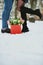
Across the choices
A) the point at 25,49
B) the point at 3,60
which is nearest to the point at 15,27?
the point at 25,49

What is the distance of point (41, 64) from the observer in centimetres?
134

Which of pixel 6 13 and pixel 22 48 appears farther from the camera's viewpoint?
pixel 6 13

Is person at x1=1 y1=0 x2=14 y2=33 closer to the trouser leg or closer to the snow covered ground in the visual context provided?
the trouser leg

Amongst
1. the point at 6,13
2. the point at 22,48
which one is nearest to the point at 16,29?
the point at 6,13

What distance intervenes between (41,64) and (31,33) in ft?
2.42

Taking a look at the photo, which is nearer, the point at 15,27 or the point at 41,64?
the point at 41,64

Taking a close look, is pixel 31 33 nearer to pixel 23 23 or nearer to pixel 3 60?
pixel 23 23

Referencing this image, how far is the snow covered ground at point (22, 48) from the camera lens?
1.40m

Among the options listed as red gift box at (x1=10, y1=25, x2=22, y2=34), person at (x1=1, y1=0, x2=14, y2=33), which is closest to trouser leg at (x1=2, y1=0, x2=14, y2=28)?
person at (x1=1, y1=0, x2=14, y2=33)

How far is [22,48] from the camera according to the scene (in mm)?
1627

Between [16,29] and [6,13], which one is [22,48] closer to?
[16,29]

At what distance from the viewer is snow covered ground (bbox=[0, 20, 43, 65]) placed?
4.60 feet

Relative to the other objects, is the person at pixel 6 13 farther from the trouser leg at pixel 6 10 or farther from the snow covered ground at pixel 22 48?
the snow covered ground at pixel 22 48

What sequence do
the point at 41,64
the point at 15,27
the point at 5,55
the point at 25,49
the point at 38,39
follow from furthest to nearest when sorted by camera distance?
the point at 15,27 → the point at 38,39 → the point at 25,49 → the point at 5,55 → the point at 41,64
